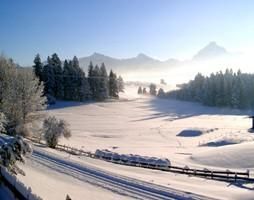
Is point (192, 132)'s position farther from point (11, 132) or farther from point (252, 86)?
point (252, 86)

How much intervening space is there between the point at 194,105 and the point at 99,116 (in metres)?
48.1

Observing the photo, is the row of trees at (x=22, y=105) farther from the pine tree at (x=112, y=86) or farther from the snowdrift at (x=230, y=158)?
the pine tree at (x=112, y=86)

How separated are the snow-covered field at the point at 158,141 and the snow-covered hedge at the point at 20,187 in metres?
3.91

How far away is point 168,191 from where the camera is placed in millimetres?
23188

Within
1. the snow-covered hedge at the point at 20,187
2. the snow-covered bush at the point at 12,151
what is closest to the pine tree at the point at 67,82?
the snow-covered bush at the point at 12,151

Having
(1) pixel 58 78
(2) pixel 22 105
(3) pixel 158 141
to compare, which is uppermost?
(1) pixel 58 78

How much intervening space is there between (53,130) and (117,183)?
3063cm

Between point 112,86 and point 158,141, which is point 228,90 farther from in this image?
point 158,141

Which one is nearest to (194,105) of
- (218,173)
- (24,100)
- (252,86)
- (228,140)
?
(252,86)

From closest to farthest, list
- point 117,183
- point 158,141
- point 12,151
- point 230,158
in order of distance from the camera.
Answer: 1. point 12,151
2. point 117,183
3. point 230,158
4. point 158,141

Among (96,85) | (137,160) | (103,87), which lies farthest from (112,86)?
(137,160)

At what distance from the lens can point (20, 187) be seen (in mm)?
13531

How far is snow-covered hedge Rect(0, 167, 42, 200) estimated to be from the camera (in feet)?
40.6

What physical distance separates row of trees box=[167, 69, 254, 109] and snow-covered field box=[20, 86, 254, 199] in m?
5.28
